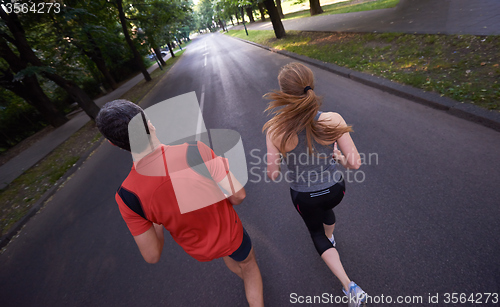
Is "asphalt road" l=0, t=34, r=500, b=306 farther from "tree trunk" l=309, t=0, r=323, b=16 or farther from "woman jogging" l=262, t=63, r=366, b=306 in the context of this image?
"tree trunk" l=309, t=0, r=323, b=16

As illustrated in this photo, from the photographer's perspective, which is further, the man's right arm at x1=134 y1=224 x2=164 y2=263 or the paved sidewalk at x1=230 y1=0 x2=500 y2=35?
the paved sidewalk at x1=230 y1=0 x2=500 y2=35

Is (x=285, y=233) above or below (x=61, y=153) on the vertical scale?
below

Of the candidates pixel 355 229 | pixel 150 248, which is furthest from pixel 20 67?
pixel 355 229

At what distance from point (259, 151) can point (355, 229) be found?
2.46 m

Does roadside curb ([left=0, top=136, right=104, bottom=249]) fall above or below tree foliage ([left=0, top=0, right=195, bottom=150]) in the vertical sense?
below

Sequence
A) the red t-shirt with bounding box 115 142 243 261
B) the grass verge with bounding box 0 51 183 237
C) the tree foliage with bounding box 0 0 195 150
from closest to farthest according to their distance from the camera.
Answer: the red t-shirt with bounding box 115 142 243 261
the grass verge with bounding box 0 51 183 237
the tree foliage with bounding box 0 0 195 150

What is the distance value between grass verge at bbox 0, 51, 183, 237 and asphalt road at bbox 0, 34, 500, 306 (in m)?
0.88

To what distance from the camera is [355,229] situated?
2660 mm

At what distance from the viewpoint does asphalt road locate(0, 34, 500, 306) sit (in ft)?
7.15

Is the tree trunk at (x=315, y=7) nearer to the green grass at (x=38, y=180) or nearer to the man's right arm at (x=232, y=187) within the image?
the green grass at (x=38, y=180)

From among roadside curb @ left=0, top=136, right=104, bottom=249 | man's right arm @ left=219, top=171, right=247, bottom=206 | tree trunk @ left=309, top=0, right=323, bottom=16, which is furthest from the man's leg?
tree trunk @ left=309, top=0, right=323, bottom=16

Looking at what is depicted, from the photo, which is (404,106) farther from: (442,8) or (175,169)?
(442,8)

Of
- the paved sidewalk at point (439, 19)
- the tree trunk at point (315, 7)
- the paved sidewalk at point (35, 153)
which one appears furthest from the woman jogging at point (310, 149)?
the tree trunk at point (315, 7)

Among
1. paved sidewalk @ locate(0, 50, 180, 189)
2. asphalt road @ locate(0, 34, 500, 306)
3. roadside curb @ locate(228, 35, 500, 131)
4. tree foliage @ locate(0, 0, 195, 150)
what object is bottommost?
asphalt road @ locate(0, 34, 500, 306)
